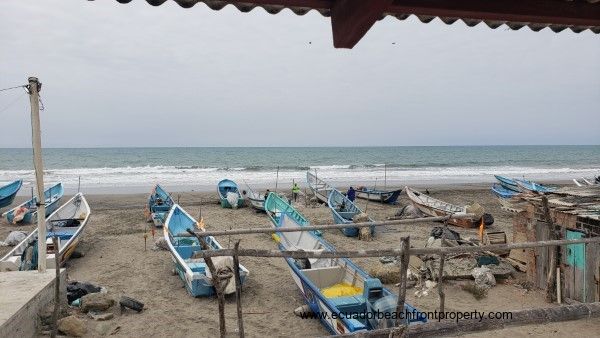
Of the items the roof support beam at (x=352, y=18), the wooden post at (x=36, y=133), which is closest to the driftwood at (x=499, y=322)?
the roof support beam at (x=352, y=18)

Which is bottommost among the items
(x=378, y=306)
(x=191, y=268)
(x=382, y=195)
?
(x=191, y=268)

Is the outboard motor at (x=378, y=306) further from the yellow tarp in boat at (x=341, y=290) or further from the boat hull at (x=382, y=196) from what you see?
the boat hull at (x=382, y=196)

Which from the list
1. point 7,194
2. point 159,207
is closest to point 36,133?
point 159,207

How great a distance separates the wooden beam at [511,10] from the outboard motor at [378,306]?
420cm

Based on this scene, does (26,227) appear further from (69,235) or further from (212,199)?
(212,199)

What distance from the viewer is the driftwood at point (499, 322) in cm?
364

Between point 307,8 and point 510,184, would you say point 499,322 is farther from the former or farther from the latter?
point 510,184

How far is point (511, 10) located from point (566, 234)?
21.6ft

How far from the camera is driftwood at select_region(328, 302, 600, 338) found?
3.64 m

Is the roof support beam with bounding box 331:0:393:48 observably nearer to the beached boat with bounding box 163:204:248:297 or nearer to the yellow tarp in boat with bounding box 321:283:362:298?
the beached boat with bounding box 163:204:248:297

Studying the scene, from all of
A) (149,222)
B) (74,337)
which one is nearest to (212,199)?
(149,222)

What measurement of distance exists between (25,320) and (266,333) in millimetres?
3689

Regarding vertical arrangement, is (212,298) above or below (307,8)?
below

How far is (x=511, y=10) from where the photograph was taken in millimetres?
3271
